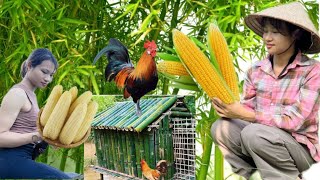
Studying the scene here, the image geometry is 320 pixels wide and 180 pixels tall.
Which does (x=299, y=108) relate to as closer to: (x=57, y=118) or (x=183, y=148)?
(x=183, y=148)

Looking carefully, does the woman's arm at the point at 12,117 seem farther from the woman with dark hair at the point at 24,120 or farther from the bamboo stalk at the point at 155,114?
the bamboo stalk at the point at 155,114

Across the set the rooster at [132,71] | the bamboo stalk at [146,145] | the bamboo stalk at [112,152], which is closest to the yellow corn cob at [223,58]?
the rooster at [132,71]

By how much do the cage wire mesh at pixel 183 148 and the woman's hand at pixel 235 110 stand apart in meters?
0.26

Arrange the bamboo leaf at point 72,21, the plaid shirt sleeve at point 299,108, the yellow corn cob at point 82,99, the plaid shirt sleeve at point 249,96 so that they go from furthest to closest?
the bamboo leaf at point 72,21 → the yellow corn cob at point 82,99 → the plaid shirt sleeve at point 249,96 → the plaid shirt sleeve at point 299,108

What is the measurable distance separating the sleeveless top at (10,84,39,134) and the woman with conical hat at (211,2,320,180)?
22.1 inches

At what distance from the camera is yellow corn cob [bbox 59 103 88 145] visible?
1685mm

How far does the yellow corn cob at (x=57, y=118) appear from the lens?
1679 mm

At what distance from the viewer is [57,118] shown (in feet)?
5.51

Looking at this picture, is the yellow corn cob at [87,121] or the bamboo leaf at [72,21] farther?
the bamboo leaf at [72,21]

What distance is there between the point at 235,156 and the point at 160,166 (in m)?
0.24

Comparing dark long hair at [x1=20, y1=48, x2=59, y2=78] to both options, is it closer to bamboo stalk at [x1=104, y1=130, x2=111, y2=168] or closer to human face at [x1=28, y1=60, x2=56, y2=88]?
human face at [x1=28, y1=60, x2=56, y2=88]

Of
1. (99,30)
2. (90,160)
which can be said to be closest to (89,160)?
(90,160)

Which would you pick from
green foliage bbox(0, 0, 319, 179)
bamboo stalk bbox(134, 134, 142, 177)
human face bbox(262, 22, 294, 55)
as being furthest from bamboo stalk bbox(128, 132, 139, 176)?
human face bbox(262, 22, 294, 55)

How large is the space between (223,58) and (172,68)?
0.53 ft
